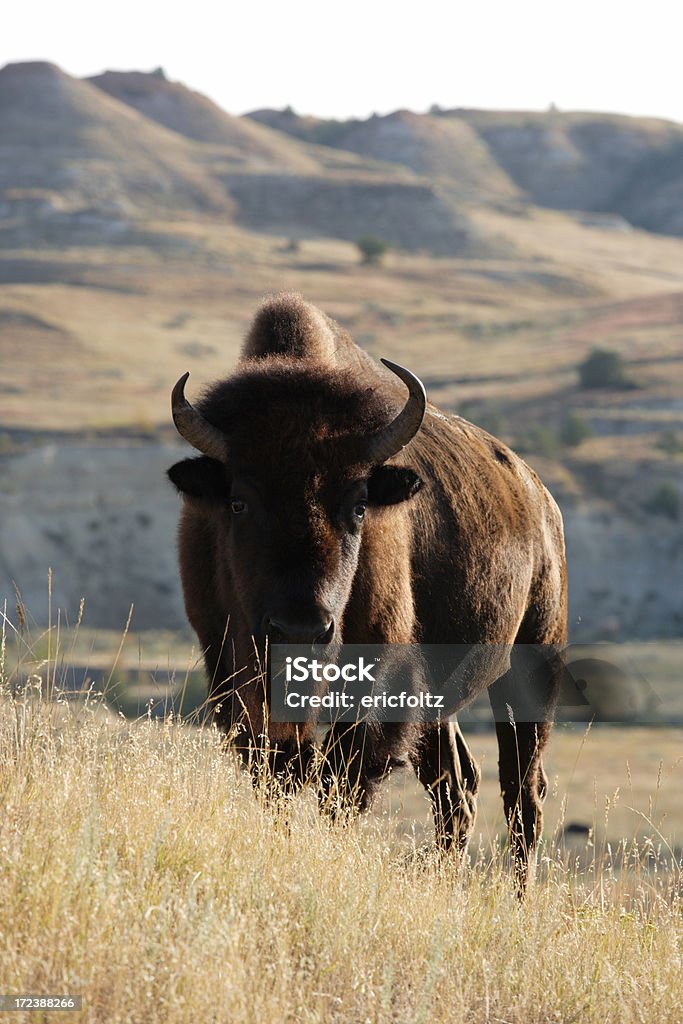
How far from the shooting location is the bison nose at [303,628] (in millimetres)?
5582

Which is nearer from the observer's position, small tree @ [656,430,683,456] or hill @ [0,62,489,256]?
small tree @ [656,430,683,456]

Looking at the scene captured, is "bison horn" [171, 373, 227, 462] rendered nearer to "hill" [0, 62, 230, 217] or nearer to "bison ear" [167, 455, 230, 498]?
"bison ear" [167, 455, 230, 498]

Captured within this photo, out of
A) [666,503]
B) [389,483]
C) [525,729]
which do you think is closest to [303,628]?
[389,483]

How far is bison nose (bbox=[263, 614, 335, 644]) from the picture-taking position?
5.58 meters

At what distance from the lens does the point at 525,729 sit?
28.7ft

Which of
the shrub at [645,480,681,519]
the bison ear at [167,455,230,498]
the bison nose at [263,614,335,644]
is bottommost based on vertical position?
the shrub at [645,480,681,519]

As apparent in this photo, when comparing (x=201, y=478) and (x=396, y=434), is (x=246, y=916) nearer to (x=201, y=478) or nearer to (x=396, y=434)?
(x=201, y=478)

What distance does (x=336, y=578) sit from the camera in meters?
5.84

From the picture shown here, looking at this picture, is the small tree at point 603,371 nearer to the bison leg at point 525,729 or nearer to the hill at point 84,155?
the hill at point 84,155

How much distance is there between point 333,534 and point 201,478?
79 cm

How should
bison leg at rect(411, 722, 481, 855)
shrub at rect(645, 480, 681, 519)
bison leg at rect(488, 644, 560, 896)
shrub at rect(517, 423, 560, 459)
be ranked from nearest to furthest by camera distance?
1. bison leg at rect(411, 722, 481, 855)
2. bison leg at rect(488, 644, 560, 896)
3. shrub at rect(645, 480, 681, 519)
4. shrub at rect(517, 423, 560, 459)

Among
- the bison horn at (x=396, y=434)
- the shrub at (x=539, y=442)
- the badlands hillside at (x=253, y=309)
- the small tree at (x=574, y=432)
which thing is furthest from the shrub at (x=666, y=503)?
the bison horn at (x=396, y=434)

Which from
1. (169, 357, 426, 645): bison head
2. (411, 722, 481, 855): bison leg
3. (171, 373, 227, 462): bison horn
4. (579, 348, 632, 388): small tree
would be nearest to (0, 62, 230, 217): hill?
(579, 348, 632, 388): small tree

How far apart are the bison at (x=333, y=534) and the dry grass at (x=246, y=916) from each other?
450 millimetres
